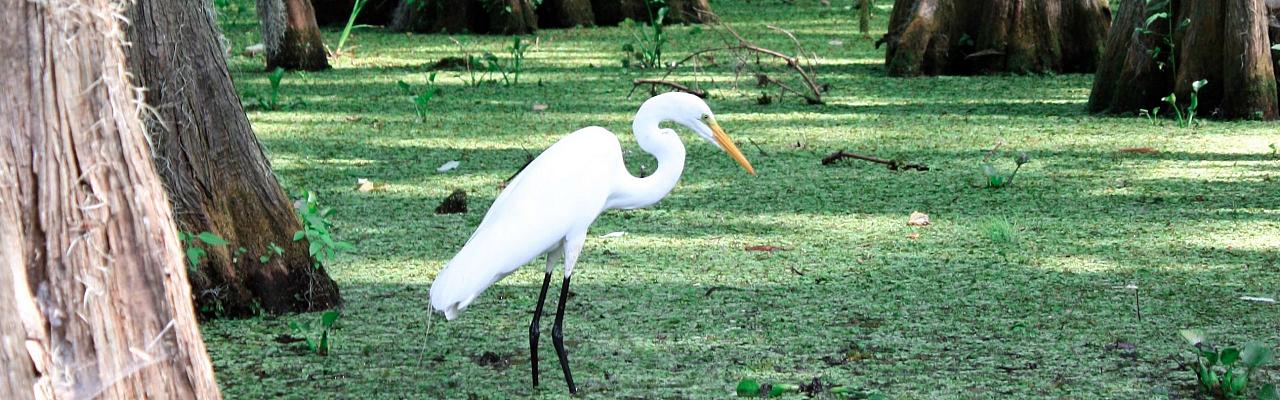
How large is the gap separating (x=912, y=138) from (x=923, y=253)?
172cm

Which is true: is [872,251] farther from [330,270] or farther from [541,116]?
[541,116]

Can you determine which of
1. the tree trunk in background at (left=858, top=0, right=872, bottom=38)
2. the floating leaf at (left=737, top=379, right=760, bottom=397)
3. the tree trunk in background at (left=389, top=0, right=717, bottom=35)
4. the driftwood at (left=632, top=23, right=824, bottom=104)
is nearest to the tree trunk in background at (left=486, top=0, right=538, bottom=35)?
the tree trunk in background at (left=389, top=0, right=717, bottom=35)

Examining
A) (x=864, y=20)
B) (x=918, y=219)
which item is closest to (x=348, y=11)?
(x=864, y=20)

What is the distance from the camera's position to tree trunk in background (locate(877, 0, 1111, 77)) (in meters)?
6.64

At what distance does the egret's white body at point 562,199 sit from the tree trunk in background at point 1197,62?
10.2 ft

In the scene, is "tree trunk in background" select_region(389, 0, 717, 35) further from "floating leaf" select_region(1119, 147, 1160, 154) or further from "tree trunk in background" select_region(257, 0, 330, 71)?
"floating leaf" select_region(1119, 147, 1160, 154)

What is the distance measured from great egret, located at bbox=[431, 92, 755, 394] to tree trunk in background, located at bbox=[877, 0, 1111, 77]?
3.98 m

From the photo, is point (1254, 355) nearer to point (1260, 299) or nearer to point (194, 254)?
point (1260, 299)

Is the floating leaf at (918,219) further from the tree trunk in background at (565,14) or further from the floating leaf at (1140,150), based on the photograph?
the tree trunk in background at (565,14)

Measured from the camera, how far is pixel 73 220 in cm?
171

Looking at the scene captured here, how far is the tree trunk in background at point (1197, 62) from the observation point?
5.32 metres

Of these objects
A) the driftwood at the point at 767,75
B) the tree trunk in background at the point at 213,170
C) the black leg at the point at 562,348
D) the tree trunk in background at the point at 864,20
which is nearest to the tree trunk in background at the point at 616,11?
the tree trunk in background at the point at 864,20

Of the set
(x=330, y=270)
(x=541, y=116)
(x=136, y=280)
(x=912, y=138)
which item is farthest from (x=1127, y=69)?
(x=136, y=280)

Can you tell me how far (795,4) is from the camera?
1065 centimetres
